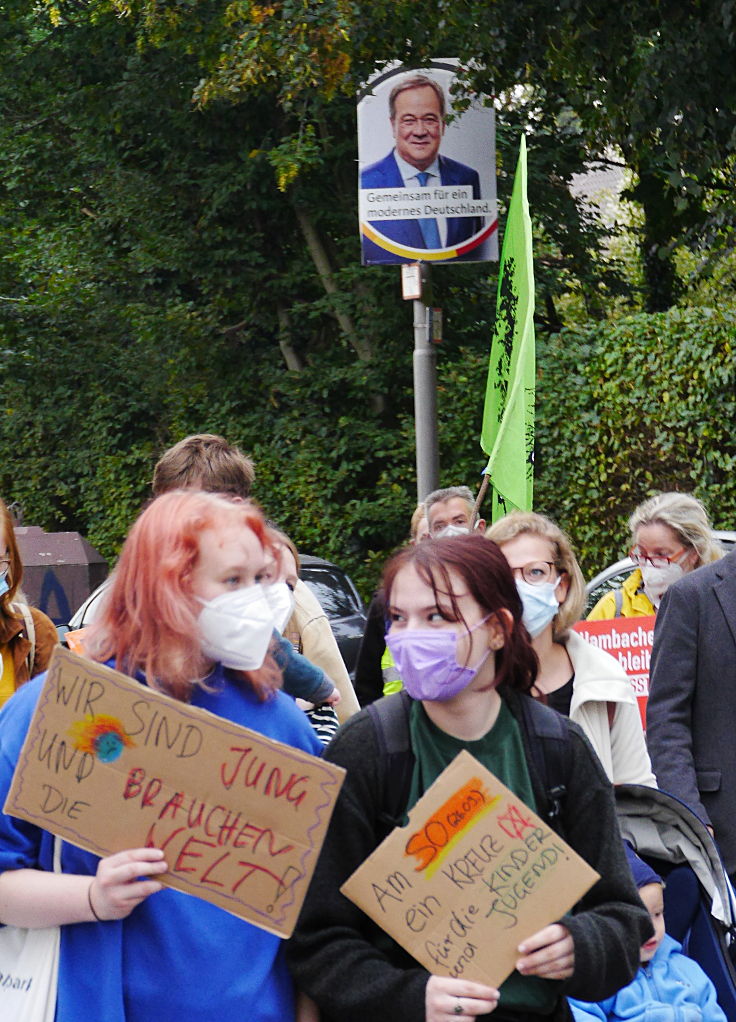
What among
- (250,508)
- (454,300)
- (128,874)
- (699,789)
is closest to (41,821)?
(128,874)

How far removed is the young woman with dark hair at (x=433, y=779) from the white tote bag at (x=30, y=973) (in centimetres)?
41

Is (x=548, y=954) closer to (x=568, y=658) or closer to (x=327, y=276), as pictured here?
(x=568, y=658)

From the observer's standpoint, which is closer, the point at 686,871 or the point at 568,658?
the point at 686,871

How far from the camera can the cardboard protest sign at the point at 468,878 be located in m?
2.40

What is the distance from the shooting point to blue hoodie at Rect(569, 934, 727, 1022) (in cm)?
308

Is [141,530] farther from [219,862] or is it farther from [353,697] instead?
[353,697]

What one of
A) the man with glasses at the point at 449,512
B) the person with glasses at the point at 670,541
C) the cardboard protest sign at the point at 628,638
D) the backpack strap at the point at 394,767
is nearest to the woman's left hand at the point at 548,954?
the backpack strap at the point at 394,767

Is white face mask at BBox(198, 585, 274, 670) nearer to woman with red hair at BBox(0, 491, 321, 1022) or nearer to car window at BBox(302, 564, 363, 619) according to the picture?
woman with red hair at BBox(0, 491, 321, 1022)

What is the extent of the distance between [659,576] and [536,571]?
4.99 feet

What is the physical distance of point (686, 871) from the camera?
353 centimetres

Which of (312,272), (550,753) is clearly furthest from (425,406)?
(550,753)

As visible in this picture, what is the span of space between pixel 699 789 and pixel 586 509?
7.97m

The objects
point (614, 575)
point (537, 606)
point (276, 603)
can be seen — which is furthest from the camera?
point (614, 575)

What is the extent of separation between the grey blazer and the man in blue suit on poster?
7.31 metres
